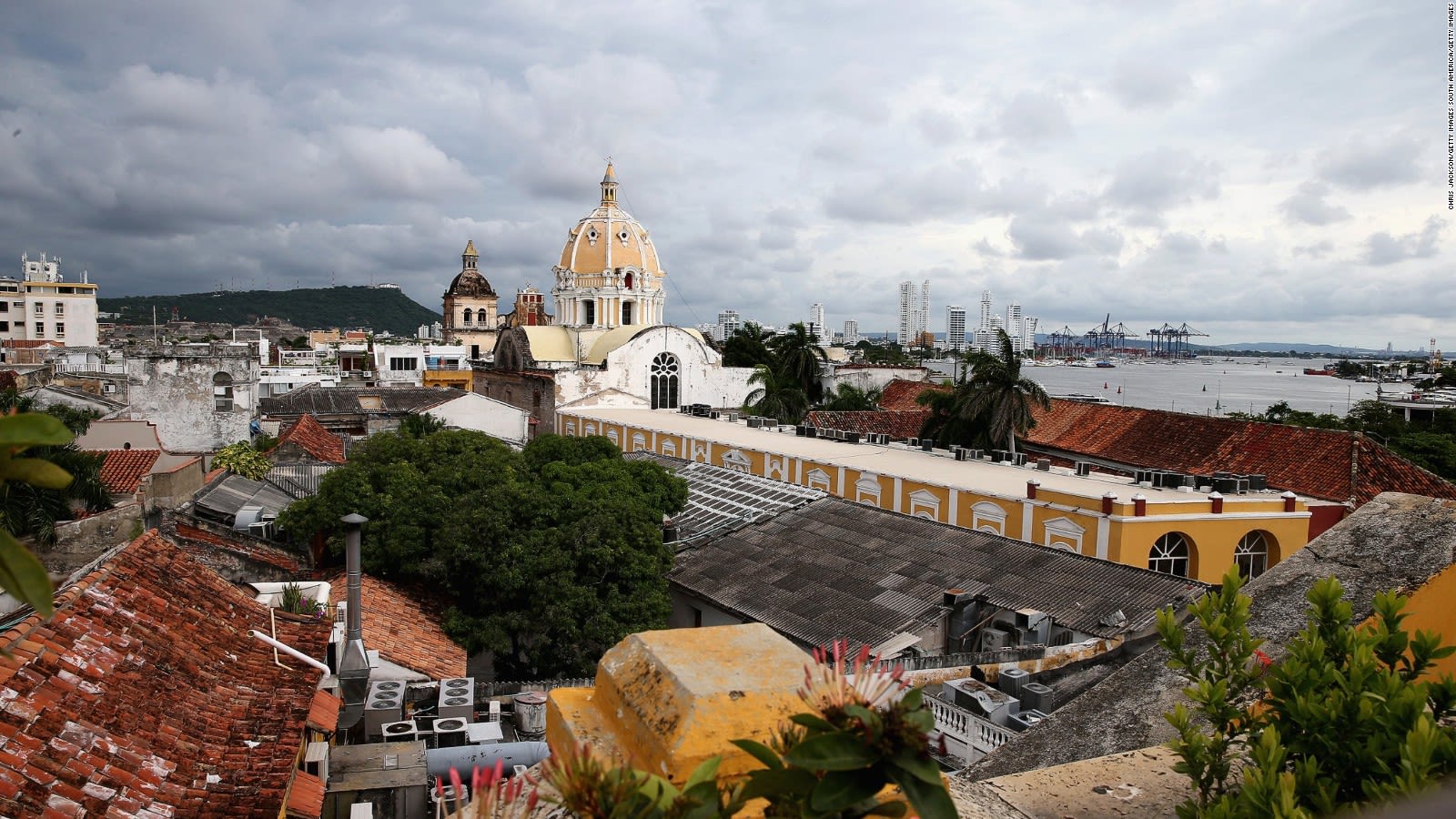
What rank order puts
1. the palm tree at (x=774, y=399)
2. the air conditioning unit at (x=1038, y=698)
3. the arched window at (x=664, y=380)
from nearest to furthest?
the air conditioning unit at (x=1038, y=698) < the palm tree at (x=774, y=399) < the arched window at (x=664, y=380)

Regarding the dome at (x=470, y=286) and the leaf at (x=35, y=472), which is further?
the dome at (x=470, y=286)

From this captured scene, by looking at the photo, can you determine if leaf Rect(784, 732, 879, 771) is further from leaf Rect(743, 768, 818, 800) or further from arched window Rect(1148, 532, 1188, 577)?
arched window Rect(1148, 532, 1188, 577)

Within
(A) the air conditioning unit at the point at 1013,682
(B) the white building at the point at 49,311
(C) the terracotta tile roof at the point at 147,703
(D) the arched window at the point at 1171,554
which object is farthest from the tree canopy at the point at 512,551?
(B) the white building at the point at 49,311

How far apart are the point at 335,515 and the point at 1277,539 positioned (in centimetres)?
1889

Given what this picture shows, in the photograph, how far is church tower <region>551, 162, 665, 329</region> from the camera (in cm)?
5553

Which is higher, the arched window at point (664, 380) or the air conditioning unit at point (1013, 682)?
the arched window at point (664, 380)

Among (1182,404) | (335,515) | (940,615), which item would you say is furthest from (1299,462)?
(1182,404)

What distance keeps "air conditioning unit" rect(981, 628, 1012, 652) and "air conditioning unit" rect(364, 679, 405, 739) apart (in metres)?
8.19

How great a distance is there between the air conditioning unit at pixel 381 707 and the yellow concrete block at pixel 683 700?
825cm

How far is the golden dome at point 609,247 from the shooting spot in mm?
55656

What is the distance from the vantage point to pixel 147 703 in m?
6.39

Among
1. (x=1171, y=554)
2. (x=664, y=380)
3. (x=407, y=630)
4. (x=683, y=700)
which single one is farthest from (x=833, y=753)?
(x=664, y=380)

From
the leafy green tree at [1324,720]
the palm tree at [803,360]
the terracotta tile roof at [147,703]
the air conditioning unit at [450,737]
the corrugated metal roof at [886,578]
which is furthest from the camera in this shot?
the palm tree at [803,360]

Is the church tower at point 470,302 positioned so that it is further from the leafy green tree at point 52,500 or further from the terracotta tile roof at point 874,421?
the leafy green tree at point 52,500
